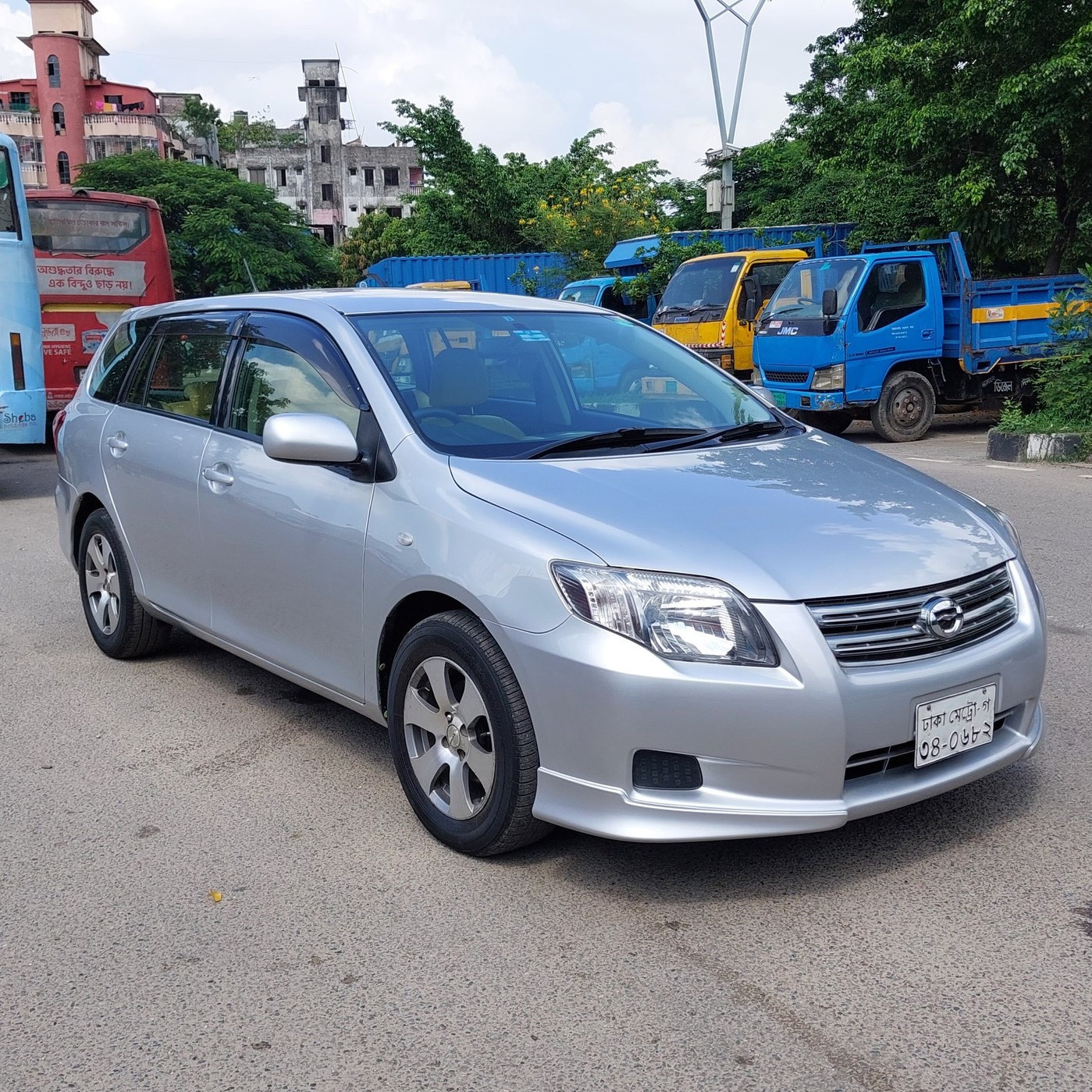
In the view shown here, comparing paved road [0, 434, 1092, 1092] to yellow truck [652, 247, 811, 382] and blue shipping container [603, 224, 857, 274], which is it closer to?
yellow truck [652, 247, 811, 382]

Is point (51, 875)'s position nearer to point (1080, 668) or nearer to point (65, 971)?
point (65, 971)

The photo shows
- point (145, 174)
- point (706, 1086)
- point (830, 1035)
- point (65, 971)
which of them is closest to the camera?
point (706, 1086)

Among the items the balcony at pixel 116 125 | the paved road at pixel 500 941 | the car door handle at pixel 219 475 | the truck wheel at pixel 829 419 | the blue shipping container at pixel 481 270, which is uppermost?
the balcony at pixel 116 125

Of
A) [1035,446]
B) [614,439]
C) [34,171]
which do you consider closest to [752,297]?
[1035,446]

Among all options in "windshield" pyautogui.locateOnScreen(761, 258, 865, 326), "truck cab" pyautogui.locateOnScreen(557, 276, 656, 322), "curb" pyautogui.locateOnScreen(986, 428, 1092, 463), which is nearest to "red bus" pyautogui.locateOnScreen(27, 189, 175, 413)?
"windshield" pyautogui.locateOnScreen(761, 258, 865, 326)

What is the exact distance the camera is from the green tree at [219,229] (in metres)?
32.1

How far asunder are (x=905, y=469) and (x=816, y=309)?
413 inches

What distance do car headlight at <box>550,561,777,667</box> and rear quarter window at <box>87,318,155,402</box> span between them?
328 centimetres

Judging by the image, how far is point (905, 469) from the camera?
414 centimetres

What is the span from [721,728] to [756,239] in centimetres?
1986

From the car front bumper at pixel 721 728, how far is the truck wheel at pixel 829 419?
12.6 metres

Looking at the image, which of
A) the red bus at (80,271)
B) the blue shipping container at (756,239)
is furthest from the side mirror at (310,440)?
the blue shipping container at (756,239)

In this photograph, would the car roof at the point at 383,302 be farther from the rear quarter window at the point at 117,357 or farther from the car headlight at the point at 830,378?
the car headlight at the point at 830,378

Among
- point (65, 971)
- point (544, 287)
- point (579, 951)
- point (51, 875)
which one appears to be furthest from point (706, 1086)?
point (544, 287)
